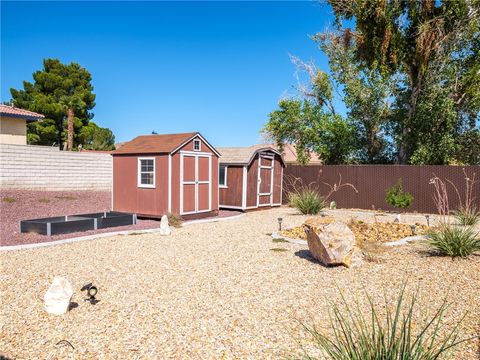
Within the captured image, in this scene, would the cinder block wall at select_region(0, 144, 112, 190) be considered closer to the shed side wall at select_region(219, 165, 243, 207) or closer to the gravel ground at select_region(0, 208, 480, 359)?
the shed side wall at select_region(219, 165, 243, 207)

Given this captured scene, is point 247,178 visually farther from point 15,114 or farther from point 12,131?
point 12,131

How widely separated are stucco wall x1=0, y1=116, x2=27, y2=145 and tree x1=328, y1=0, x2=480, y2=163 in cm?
1947

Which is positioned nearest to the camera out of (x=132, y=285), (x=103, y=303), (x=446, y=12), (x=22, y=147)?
(x=103, y=303)

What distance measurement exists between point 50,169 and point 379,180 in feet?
47.6

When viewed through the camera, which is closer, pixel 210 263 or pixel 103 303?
pixel 103 303

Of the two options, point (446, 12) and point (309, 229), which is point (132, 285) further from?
point (446, 12)

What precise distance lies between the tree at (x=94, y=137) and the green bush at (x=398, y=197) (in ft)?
87.6

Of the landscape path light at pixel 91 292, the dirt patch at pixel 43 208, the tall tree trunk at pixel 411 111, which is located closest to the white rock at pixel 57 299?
the landscape path light at pixel 91 292

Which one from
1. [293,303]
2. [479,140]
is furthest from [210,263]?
[479,140]

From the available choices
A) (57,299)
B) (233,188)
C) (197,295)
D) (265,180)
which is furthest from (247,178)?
(57,299)

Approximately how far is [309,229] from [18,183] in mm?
13423

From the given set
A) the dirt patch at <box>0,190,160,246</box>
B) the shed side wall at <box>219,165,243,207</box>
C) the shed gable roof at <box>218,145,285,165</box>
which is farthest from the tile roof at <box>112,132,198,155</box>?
the shed side wall at <box>219,165,243,207</box>

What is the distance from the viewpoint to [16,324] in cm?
405

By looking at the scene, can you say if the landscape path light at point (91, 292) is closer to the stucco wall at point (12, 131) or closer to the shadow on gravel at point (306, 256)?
the shadow on gravel at point (306, 256)
